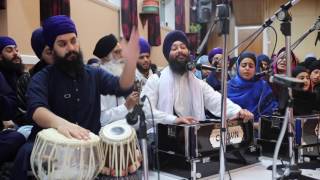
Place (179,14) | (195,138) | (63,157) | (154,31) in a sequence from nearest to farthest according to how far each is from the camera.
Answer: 1. (63,157)
2. (195,138)
3. (154,31)
4. (179,14)

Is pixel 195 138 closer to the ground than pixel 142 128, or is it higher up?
closer to the ground

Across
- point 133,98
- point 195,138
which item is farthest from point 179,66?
point 133,98

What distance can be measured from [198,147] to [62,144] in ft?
4.08

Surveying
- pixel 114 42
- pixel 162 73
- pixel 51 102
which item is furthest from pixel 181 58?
pixel 51 102

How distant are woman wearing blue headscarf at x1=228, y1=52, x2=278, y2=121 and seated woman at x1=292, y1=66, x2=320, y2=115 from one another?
0.75 feet

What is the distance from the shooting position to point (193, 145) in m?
2.78

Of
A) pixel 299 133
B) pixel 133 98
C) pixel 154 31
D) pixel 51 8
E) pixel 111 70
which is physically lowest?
pixel 299 133

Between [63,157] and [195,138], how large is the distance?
1181mm

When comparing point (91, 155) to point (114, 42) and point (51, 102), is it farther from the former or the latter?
point (114, 42)

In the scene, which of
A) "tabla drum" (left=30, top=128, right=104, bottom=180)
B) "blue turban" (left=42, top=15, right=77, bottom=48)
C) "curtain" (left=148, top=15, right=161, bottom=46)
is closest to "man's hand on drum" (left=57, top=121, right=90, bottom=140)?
"tabla drum" (left=30, top=128, right=104, bottom=180)

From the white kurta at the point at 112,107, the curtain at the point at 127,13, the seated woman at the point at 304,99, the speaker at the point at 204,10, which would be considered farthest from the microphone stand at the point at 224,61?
the speaker at the point at 204,10

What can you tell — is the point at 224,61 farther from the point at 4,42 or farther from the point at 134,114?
the point at 4,42

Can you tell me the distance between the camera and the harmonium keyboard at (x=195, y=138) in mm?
2768

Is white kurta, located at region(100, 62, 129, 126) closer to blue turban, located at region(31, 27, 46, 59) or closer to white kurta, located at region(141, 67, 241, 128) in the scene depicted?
white kurta, located at region(141, 67, 241, 128)
